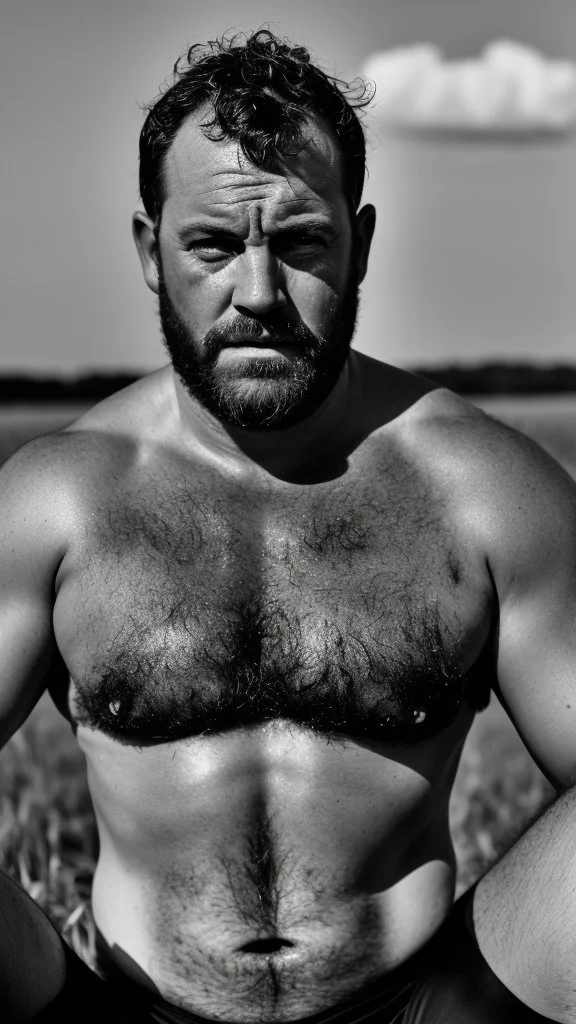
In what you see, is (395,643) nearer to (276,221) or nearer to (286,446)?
(286,446)

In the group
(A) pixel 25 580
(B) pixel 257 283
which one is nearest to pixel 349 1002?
(A) pixel 25 580

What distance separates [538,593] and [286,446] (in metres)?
0.44

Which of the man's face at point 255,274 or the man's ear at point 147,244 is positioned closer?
the man's face at point 255,274

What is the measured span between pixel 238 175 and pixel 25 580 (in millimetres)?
647

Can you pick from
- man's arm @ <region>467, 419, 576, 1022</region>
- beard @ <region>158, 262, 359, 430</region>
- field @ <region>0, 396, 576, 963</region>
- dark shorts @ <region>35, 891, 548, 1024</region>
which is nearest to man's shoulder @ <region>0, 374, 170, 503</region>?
beard @ <region>158, 262, 359, 430</region>

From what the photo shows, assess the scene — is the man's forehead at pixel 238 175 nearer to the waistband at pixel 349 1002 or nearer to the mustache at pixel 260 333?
the mustache at pixel 260 333

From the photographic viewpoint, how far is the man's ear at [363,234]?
1929mm

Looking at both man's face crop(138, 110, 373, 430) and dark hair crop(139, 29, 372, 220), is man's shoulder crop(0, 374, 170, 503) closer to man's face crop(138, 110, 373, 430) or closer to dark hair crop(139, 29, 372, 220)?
man's face crop(138, 110, 373, 430)

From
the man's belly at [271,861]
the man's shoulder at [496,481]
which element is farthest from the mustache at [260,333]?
the man's belly at [271,861]

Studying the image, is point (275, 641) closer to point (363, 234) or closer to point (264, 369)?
point (264, 369)

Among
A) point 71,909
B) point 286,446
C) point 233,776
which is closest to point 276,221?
point 286,446

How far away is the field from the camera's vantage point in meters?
2.69

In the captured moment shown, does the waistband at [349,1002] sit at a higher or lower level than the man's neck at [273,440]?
lower

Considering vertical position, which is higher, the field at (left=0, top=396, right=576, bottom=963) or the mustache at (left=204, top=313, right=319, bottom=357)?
the mustache at (left=204, top=313, right=319, bottom=357)
